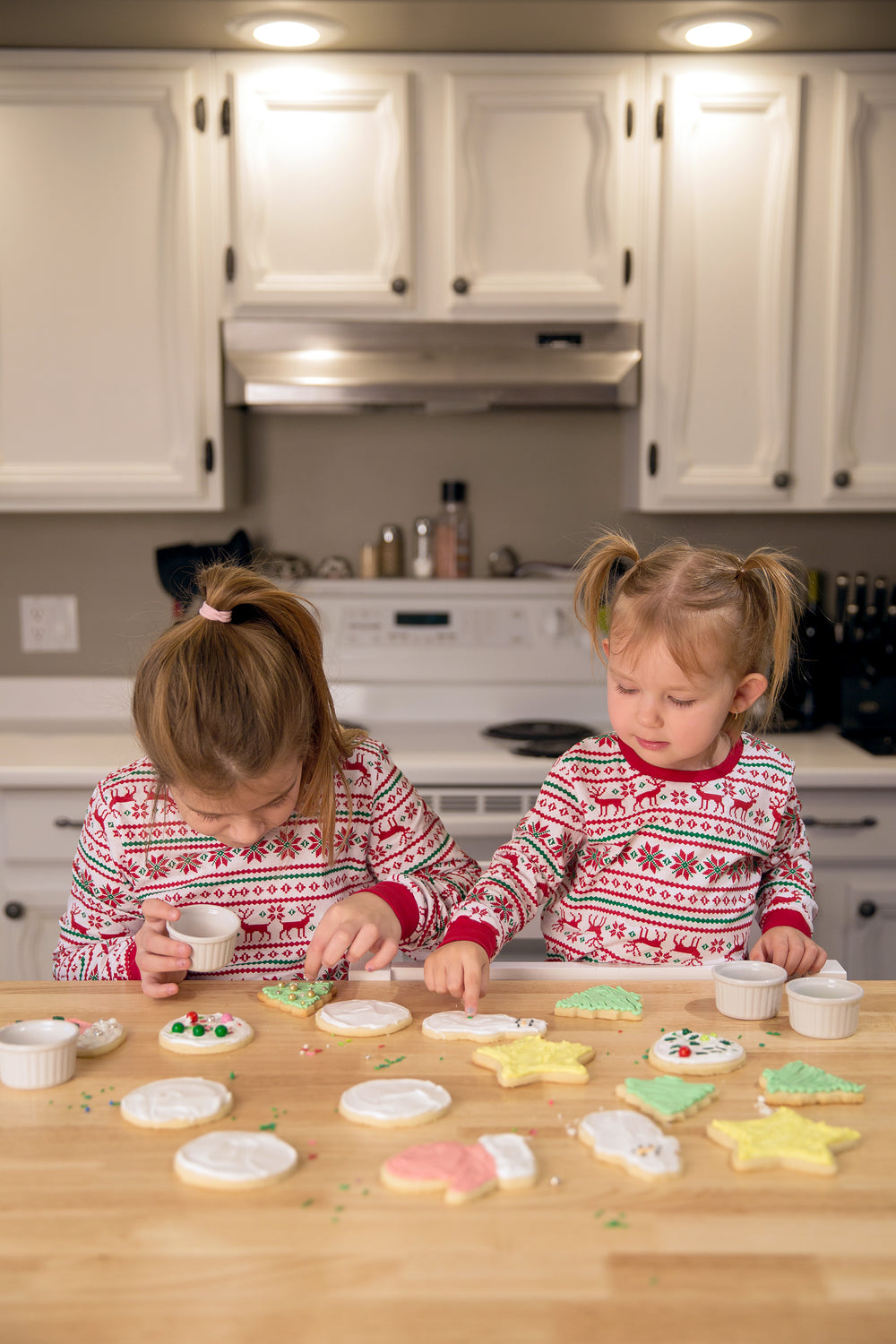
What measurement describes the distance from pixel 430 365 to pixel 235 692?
1.55m

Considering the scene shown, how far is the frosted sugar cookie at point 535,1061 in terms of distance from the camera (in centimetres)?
98

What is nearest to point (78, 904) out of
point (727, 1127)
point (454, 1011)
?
point (454, 1011)

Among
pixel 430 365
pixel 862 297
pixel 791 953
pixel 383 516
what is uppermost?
pixel 862 297

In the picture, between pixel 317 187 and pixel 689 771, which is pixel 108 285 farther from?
pixel 689 771

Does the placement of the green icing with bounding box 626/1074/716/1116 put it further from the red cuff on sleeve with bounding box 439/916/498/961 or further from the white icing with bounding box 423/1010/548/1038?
the red cuff on sleeve with bounding box 439/916/498/961

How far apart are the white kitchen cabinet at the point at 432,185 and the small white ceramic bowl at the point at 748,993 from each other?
5.78 feet

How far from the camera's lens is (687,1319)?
0.70 metres

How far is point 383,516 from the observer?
9.78 feet

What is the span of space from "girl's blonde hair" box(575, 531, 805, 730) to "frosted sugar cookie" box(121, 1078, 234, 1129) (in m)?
0.69

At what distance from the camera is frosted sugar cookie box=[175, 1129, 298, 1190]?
83 cm

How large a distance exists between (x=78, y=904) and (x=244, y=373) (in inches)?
60.0

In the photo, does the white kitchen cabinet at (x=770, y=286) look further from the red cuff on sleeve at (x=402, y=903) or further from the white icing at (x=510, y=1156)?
the white icing at (x=510, y=1156)

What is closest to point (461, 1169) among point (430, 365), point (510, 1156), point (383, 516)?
point (510, 1156)

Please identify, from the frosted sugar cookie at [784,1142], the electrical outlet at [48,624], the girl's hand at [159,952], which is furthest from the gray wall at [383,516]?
the frosted sugar cookie at [784,1142]
